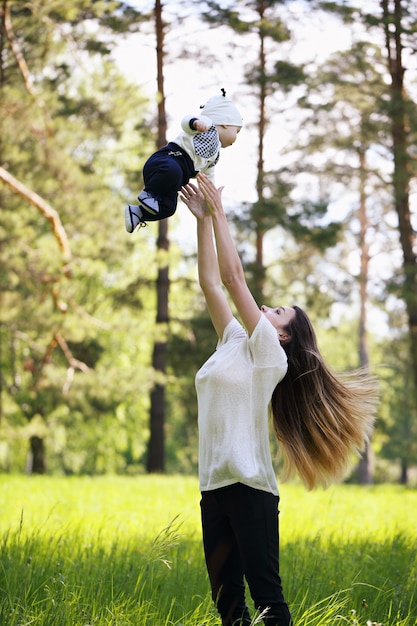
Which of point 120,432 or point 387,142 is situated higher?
A: point 387,142

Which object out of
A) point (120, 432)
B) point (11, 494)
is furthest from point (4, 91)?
point (120, 432)

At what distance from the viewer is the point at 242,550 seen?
3121mm

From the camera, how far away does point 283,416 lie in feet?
12.0

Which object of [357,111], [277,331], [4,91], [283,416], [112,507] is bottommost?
[112,507]

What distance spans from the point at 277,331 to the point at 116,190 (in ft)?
60.1

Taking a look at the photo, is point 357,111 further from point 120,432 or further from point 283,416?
point 283,416

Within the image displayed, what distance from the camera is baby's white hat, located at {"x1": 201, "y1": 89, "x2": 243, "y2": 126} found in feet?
13.4

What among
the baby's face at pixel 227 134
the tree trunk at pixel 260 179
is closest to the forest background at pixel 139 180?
the tree trunk at pixel 260 179

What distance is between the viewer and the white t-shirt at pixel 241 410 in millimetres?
3189

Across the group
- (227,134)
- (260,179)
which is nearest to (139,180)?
(260,179)

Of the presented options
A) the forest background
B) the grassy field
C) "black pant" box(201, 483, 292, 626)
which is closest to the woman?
"black pant" box(201, 483, 292, 626)

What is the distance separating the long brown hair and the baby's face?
3.69 feet

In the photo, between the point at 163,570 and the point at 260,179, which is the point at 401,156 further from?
the point at 163,570

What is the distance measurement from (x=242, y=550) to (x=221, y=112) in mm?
2201
